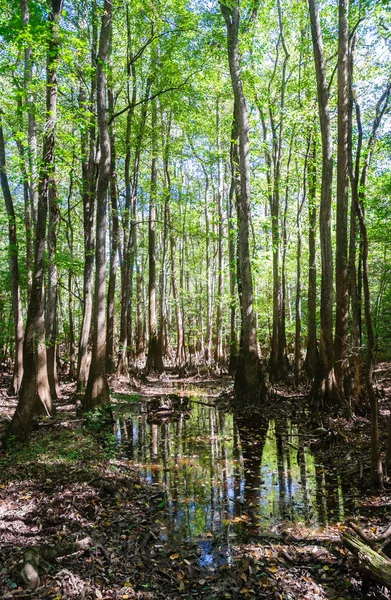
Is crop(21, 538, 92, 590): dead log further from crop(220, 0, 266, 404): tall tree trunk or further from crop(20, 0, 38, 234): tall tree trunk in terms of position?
crop(220, 0, 266, 404): tall tree trunk

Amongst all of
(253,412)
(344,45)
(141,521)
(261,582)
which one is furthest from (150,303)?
(261,582)

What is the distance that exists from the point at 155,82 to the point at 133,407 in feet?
39.5

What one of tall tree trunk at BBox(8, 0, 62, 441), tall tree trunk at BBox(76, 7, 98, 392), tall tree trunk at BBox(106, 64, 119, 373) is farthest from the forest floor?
tall tree trunk at BBox(106, 64, 119, 373)

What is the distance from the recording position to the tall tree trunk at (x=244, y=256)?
11062 mm

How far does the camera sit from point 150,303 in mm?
17781

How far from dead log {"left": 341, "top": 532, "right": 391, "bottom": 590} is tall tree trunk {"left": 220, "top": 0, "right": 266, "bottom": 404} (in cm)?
758

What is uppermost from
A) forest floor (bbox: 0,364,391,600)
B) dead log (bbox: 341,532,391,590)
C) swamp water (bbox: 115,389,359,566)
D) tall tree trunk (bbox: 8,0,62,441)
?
tall tree trunk (bbox: 8,0,62,441)

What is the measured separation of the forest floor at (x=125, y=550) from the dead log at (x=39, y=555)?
0.05m

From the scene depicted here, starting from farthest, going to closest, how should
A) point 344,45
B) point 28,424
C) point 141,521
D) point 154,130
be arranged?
point 154,130 → point 344,45 → point 28,424 → point 141,521

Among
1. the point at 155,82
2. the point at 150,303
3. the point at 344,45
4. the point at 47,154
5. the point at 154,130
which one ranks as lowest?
Answer: the point at 150,303

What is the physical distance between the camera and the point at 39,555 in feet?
11.6

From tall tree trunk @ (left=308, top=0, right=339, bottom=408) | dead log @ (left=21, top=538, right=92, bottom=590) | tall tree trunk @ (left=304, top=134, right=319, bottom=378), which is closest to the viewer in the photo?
dead log @ (left=21, top=538, right=92, bottom=590)

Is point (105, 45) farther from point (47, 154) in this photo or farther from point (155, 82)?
point (155, 82)

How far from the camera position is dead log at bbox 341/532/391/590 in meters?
3.04
